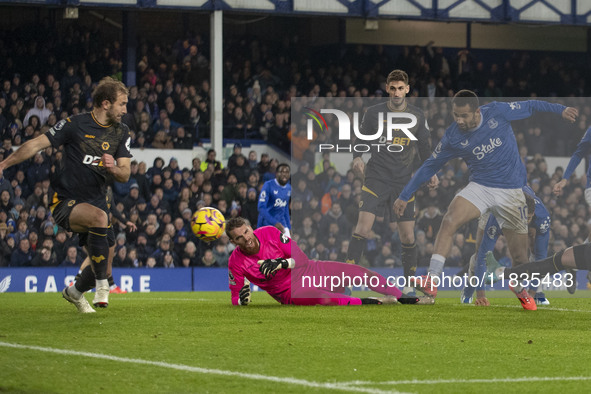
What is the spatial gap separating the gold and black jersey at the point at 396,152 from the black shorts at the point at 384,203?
4.3 inches

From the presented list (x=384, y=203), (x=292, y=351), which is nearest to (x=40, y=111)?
(x=384, y=203)

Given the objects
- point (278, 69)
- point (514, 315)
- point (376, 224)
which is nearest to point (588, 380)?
point (514, 315)

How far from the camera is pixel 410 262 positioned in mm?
13258

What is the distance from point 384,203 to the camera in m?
13.2

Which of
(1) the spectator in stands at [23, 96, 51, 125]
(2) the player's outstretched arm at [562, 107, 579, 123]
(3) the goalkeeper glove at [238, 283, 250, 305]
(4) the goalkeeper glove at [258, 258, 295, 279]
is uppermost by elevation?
(1) the spectator in stands at [23, 96, 51, 125]

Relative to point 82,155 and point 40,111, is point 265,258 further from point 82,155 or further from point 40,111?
point 40,111

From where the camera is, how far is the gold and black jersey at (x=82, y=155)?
35.6 feet

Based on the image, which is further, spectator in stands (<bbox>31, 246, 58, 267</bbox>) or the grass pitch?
spectator in stands (<bbox>31, 246, 58, 267</bbox>)

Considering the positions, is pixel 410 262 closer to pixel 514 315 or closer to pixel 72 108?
pixel 514 315

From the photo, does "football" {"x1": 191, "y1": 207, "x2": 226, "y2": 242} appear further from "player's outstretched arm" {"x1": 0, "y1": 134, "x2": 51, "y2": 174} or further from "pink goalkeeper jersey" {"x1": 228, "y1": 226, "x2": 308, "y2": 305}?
"player's outstretched arm" {"x1": 0, "y1": 134, "x2": 51, "y2": 174}

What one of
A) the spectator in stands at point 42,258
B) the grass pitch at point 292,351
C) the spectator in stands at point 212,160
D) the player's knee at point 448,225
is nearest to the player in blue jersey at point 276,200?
the spectator in stands at point 42,258

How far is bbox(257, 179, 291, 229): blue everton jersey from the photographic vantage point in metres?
18.9

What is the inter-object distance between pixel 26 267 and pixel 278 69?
11392 mm

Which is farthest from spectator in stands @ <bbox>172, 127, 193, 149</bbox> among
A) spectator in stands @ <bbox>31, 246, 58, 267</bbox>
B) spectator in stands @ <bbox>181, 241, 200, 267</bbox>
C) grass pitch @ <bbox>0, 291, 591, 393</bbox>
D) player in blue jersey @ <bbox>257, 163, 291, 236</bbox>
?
grass pitch @ <bbox>0, 291, 591, 393</bbox>
